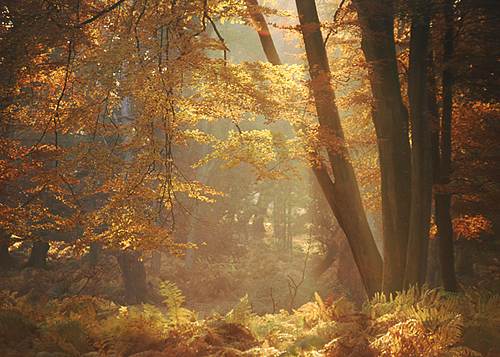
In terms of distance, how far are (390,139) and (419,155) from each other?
0.46 m

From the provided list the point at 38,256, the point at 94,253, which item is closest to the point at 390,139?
the point at 38,256

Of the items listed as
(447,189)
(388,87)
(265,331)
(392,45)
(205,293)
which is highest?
(392,45)

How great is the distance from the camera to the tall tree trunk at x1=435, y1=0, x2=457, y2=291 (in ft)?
25.8

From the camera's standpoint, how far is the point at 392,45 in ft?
23.0

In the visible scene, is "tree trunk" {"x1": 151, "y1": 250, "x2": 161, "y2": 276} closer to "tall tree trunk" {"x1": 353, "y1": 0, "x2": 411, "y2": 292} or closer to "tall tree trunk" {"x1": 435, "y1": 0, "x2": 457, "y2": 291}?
"tall tree trunk" {"x1": 435, "y1": 0, "x2": 457, "y2": 291}

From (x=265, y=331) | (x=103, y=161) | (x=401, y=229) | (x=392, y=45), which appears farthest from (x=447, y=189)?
(x=103, y=161)

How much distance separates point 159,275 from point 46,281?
5271mm

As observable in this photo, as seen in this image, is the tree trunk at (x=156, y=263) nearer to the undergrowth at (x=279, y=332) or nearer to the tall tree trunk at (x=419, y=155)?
the undergrowth at (x=279, y=332)

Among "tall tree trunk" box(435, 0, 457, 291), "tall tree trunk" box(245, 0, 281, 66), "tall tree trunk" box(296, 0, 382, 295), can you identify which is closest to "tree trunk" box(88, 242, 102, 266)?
"tall tree trunk" box(245, 0, 281, 66)

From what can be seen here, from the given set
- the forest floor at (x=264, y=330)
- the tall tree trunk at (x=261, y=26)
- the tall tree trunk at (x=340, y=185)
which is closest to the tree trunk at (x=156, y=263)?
the forest floor at (x=264, y=330)

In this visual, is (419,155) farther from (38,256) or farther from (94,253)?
(94,253)

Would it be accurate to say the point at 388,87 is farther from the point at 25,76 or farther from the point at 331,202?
the point at 25,76

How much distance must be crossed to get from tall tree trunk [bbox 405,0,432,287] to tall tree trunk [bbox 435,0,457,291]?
3.24 feet

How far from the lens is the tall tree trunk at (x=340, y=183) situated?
7.24m
